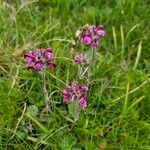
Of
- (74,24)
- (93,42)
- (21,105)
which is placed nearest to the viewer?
(93,42)

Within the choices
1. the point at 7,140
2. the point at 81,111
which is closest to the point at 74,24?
the point at 81,111

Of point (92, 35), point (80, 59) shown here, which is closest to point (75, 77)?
point (80, 59)

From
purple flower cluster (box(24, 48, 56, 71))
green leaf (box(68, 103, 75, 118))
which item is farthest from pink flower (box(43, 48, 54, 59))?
green leaf (box(68, 103, 75, 118))

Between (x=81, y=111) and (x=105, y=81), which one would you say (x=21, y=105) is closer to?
(x=81, y=111)

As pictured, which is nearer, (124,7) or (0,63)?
(0,63)

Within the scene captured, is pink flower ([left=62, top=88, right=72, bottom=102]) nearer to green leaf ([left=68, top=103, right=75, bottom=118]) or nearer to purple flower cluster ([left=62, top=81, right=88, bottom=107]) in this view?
Answer: purple flower cluster ([left=62, top=81, right=88, bottom=107])

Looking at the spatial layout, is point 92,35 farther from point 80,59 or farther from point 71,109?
point 71,109

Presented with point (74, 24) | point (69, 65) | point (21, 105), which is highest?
point (74, 24)

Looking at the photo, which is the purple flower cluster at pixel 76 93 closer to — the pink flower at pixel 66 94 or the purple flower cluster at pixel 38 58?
the pink flower at pixel 66 94
